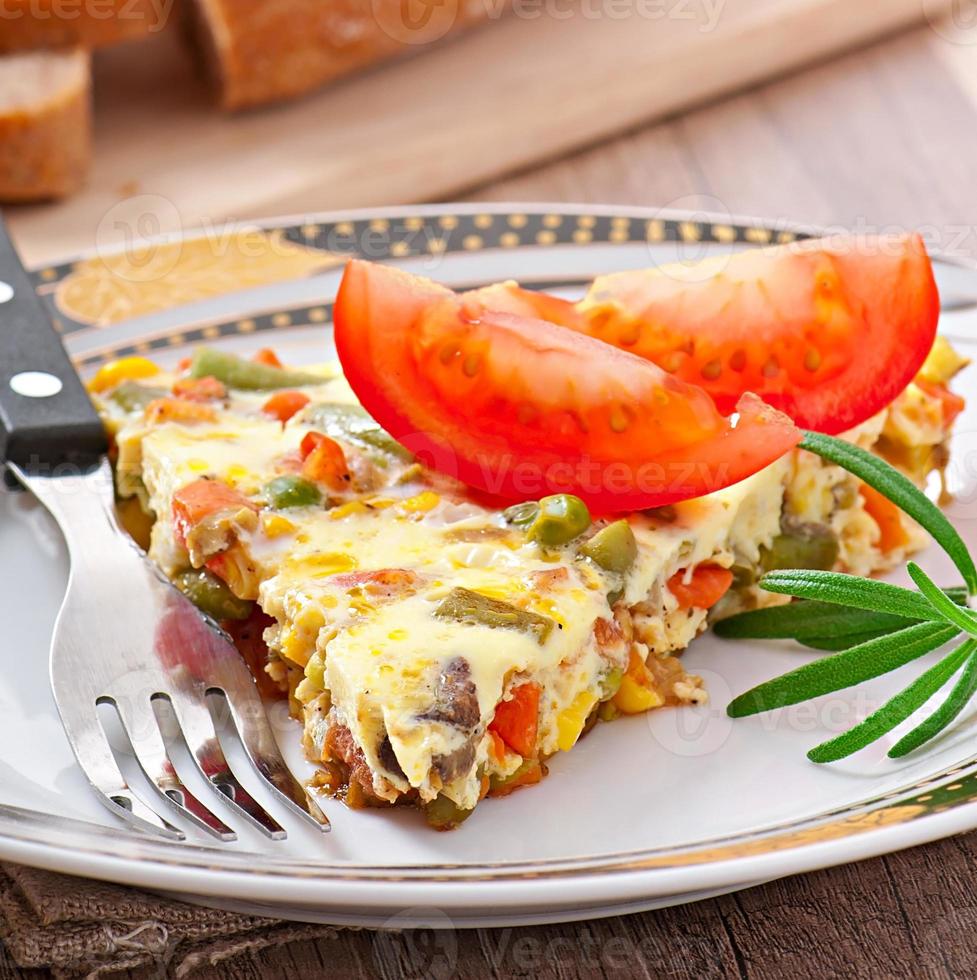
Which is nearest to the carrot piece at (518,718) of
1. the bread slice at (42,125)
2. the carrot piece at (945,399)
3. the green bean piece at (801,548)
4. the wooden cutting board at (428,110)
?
the green bean piece at (801,548)

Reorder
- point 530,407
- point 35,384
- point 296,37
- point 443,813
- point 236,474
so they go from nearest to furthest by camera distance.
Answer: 1. point 443,813
2. point 530,407
3. point 236,474
4. point 35,384
5. point 296,37

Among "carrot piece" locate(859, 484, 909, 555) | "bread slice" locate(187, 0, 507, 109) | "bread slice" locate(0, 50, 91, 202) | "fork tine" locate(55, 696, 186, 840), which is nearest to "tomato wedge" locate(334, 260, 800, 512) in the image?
"carrot piece" locate(859, 484, 909, 555)

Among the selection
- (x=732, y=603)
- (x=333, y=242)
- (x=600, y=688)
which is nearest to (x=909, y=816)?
(x=600, y=688)

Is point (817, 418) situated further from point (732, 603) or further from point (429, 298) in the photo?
point (429, 298)

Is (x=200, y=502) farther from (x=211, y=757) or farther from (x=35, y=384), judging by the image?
(x=35, y=384)

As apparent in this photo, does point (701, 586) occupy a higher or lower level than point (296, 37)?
higher

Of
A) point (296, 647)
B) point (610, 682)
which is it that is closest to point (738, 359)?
point (610, 682)

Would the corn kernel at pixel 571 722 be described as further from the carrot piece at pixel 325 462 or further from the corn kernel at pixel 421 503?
the carrot piece at pixel 325 462
